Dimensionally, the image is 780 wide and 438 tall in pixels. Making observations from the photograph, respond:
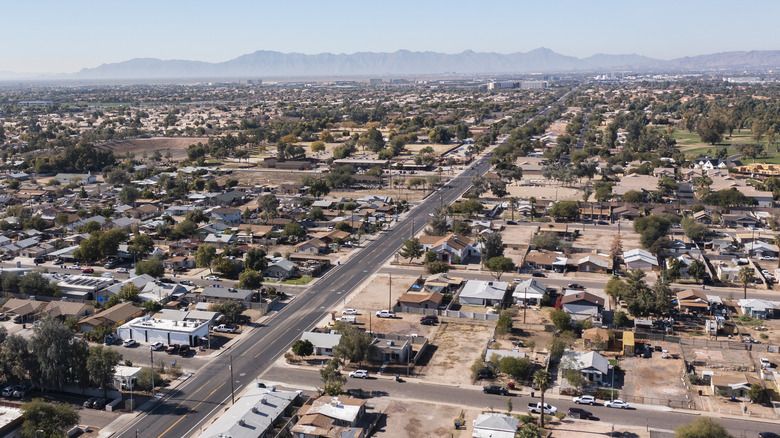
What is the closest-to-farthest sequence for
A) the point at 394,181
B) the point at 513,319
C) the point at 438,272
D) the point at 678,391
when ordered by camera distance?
the point at 678,391 → the point at 513,319 → the point at 438,272 → the point at 394,181

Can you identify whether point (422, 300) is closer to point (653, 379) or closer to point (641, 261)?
point (653, 379)

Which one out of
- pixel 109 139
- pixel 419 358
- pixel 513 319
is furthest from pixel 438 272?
pixel 109 139

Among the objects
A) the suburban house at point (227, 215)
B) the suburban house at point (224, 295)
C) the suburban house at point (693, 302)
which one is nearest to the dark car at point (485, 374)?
the suburban house at point (693, 302)

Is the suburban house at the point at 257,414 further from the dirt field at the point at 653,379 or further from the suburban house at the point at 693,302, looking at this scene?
the suburban house at the point at 693,302

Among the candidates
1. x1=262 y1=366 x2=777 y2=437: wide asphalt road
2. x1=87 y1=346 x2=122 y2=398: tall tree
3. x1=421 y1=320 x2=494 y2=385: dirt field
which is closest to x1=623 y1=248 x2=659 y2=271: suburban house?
x1=421 y1=320 x2=494 y2=385: dirt field

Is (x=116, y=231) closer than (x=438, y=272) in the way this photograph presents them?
No

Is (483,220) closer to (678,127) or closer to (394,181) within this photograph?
(394,181)

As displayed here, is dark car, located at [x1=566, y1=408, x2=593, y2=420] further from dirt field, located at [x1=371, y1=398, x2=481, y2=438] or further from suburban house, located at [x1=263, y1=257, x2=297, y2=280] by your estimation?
suburban house, located at [x1=263, y1=257, x2=297, y2=280]

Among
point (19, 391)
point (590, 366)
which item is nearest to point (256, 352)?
point (19, 391)
